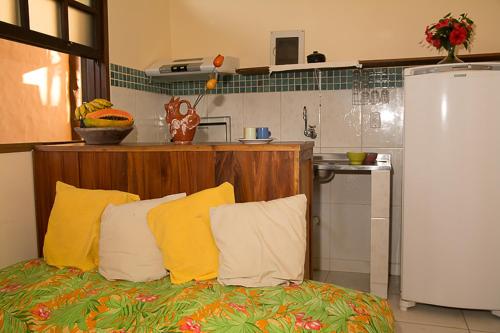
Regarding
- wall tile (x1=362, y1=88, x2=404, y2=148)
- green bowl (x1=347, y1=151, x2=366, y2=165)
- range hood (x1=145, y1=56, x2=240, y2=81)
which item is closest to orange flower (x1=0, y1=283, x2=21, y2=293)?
range hood (x1=145, y1=56, x2=240, y2=81)

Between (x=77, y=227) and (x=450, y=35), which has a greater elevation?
(x=450, y=35)

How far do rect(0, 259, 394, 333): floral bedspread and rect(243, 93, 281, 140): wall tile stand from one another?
1992 millimetres

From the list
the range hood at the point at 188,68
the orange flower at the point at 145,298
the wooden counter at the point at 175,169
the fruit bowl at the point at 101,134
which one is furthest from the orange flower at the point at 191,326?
the range hood at the point at 188,68

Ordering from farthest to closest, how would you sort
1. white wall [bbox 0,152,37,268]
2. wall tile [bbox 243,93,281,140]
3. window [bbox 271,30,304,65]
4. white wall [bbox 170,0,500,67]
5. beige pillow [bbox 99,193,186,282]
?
wall tile [bbox 243,93,281,140] → window [bbox 271,30,304,65] → white wall [bbox 170,0,500,67] → white wall [bbox 0,152,37,268] → beige pillow [bbox 99,193,186,282]

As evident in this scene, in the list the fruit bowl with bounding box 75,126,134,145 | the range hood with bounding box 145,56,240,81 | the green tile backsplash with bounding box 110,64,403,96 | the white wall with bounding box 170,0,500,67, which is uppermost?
the white wall with bounding box 170,0,500,67

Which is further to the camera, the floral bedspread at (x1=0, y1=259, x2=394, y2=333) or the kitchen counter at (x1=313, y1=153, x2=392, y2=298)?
the kitchen counter at (x1=313, y1=153, x2=392, y2=298)

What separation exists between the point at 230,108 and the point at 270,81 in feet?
1.39

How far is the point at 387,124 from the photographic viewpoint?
134 inches

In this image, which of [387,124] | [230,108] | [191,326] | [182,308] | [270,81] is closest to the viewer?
[191,326]

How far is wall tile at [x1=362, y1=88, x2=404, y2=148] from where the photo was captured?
133 inches

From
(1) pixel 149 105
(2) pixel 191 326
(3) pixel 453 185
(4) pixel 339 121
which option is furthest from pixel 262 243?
(1) pixel 149 105

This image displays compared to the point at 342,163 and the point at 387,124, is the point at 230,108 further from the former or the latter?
the point at 387,124

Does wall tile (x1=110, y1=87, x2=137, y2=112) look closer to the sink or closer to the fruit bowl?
the fruit bowl

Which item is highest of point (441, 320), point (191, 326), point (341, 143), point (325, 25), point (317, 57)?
point (325, 25)
